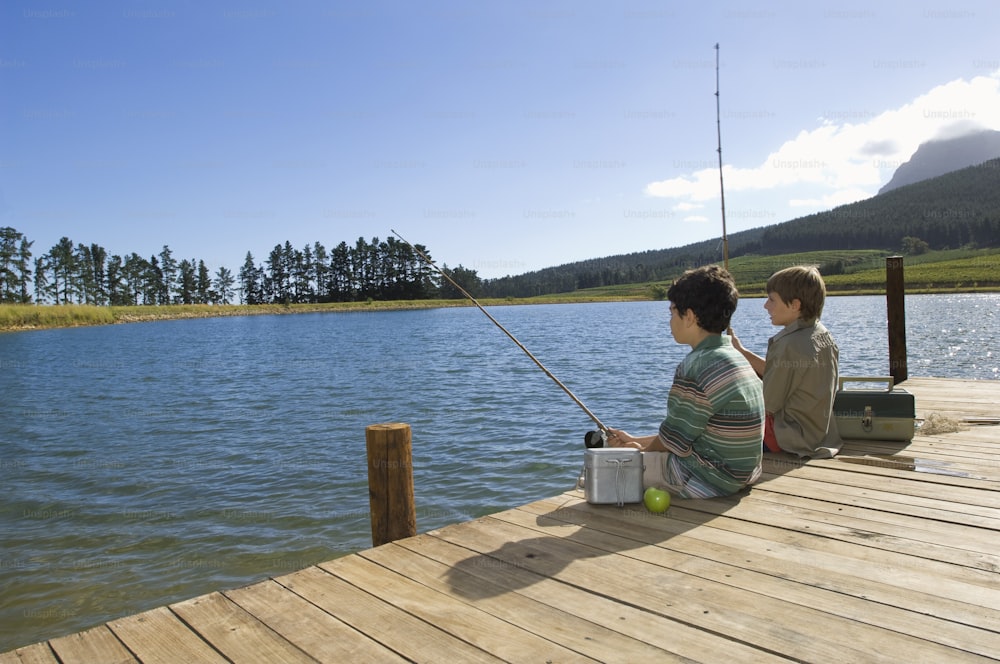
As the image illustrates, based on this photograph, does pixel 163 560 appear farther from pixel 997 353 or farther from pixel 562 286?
pixel 562 286

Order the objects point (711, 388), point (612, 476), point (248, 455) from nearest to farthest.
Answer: point (711, 388) → point (612, 476) → point (248, 455)

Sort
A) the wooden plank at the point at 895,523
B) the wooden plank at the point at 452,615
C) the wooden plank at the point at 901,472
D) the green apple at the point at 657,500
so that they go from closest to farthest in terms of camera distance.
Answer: the wooden plank at the point at 452,615 < the wooden plank at the point at 895,523 < the green apple at the point at 657,500 < the wooden plank at the point at 901,472

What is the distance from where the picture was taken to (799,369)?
15.5 feet

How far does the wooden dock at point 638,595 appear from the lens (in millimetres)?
2414

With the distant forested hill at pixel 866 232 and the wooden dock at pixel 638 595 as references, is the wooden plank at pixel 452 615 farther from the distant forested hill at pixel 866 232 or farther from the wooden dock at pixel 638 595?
the distant forested hill at pixel 866 232

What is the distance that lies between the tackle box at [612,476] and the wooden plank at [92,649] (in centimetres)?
250

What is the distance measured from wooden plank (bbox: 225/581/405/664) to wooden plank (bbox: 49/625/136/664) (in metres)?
0.50

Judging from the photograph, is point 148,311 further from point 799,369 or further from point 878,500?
point 878,500

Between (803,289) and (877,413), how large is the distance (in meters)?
1.68

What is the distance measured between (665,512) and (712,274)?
1430 millimetres

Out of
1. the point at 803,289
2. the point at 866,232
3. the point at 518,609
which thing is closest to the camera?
the point at 518,609

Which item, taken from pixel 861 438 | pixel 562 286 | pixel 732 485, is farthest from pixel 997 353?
pixel 562 286

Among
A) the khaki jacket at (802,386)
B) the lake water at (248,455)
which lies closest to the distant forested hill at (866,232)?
the lake water at (248,455)

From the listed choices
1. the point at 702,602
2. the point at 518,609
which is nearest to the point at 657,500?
the point at 702,602
